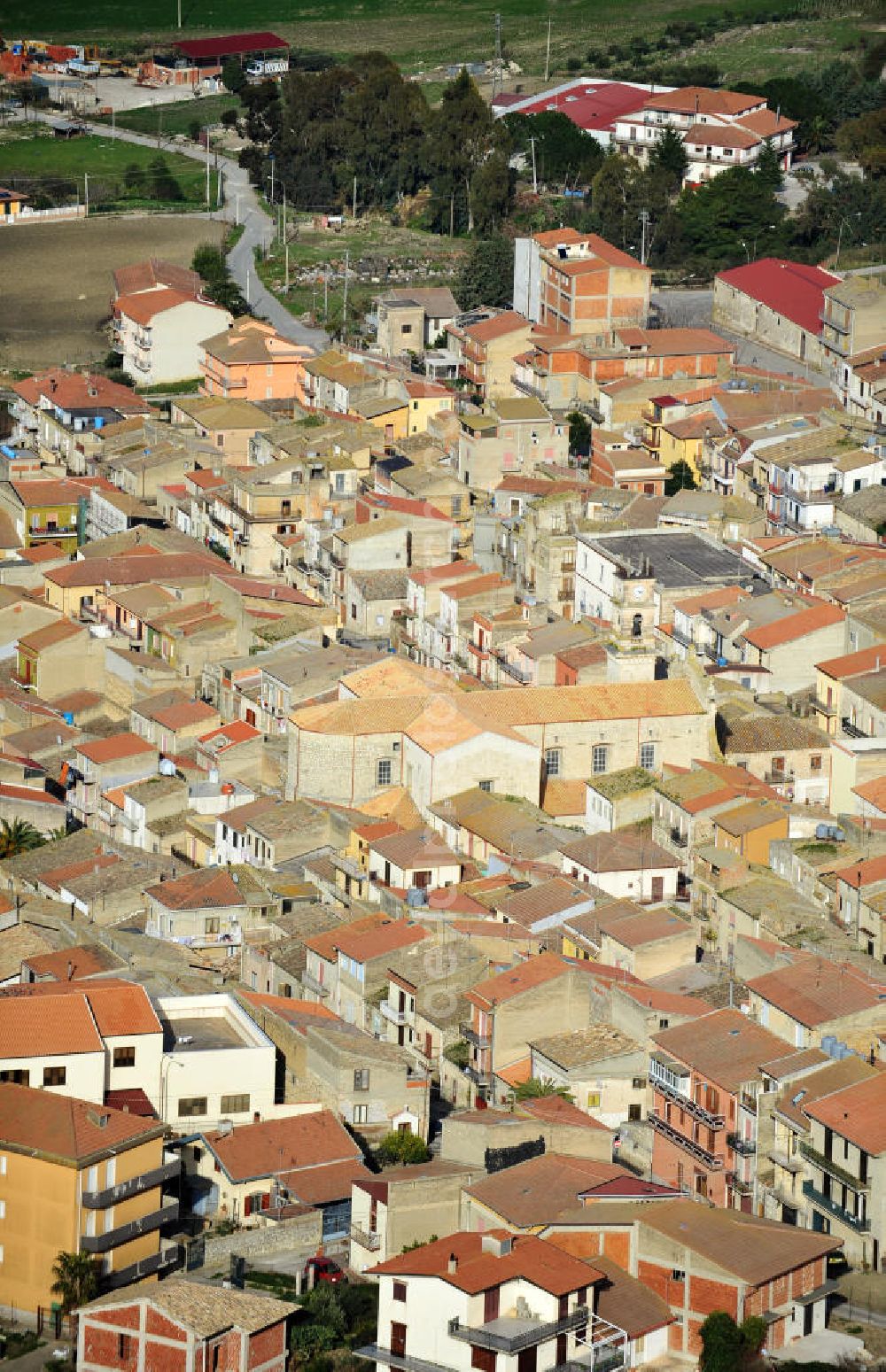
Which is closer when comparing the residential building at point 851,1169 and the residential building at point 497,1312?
the residential building at point 497,1312

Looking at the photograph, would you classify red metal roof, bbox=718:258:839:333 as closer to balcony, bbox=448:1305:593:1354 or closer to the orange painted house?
the orange painted house

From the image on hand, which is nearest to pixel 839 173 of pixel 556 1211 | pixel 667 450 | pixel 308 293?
pixel 308 293

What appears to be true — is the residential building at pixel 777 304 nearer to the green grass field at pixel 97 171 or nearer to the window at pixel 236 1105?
the green grass field at pixel 97 171

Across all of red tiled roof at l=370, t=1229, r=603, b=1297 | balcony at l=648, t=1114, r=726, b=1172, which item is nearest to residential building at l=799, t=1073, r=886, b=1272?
balcony at l=648, t=1114, r=726, b=1172

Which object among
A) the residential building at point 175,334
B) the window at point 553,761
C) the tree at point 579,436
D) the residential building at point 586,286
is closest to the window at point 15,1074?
the window at point 553,761

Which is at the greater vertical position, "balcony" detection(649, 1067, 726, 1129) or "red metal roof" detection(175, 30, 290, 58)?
"red metal roof" detection(175, 30, 290, 58)

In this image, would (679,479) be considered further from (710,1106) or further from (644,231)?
(710,1106)
